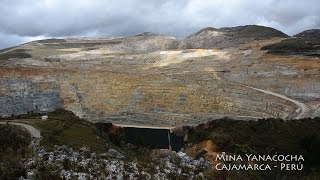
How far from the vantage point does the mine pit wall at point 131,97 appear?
9394 centimetres

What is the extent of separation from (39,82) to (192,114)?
3945 cm

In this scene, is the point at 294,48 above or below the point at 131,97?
above

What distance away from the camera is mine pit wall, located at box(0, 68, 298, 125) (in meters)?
93.9

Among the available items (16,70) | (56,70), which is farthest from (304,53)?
(16,70)

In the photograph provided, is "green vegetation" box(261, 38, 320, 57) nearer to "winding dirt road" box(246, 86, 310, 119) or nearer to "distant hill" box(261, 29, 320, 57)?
"distant hill" box(261, 29, 320, 57)

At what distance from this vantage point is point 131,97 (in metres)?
106

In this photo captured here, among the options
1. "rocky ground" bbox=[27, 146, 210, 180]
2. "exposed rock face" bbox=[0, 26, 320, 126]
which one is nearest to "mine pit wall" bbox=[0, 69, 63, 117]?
"exposed rock face" bbox=[0, 26, 320, 126]

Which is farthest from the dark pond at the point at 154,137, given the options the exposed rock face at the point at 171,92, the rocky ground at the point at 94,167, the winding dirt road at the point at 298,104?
the rocky ground at the point at 94,167

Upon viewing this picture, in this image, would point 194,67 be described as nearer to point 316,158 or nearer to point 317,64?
point 317,64

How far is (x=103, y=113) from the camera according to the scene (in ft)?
331

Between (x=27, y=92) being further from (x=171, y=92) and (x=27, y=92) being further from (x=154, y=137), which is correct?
(x=154, y=137)

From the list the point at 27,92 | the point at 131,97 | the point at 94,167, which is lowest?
the point at 131,97

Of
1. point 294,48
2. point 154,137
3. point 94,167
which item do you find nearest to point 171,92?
point 154,137

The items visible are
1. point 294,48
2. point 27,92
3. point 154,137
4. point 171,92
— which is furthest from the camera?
point 294,48
